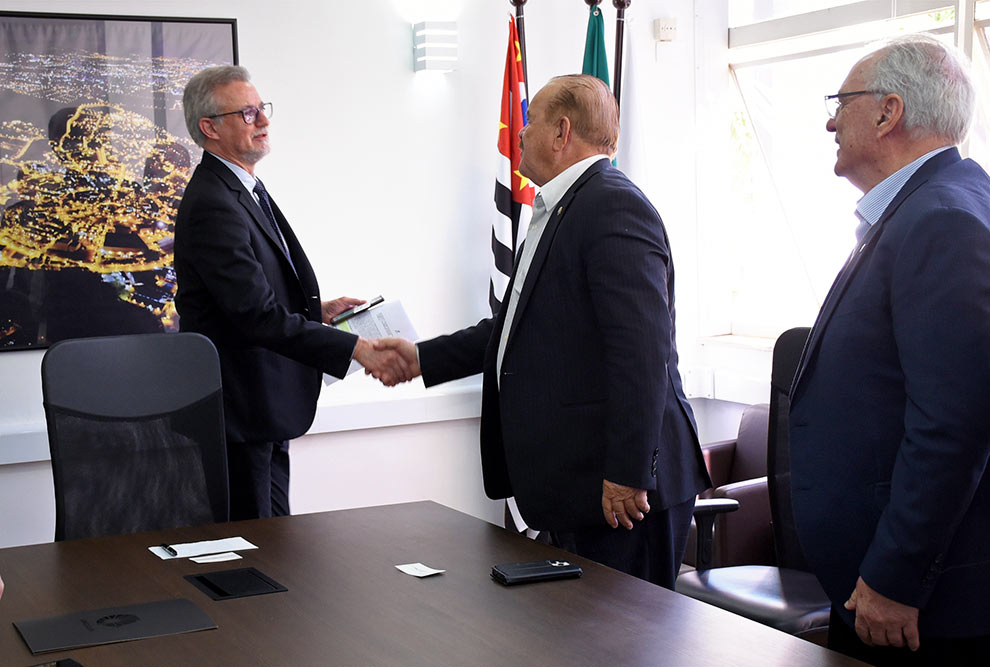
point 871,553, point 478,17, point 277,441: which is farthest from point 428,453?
point 871,553

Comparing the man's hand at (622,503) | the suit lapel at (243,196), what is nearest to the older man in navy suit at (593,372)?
the man's hand at (622,503)

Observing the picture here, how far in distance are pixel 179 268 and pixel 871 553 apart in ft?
7.23

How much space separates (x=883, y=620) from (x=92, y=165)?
3.32 metres

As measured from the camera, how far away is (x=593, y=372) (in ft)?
8.11

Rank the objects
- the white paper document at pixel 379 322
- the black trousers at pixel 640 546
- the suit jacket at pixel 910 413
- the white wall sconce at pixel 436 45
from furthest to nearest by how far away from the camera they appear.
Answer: the white wall sconce at pixel 436 45 < the white paper document at pixel 379 322 < the black trousers at pixel 640 546 < the suit jacket at pixel 910 413

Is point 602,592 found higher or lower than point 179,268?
lower

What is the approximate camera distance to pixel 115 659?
1648 mm

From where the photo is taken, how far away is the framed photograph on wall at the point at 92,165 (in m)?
3.98

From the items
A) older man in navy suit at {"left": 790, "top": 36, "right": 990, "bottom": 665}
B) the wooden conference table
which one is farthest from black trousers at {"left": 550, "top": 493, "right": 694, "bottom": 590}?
older man in navy suit at {"left": 790, "top": 36, "right": 990, "bottom": 665}

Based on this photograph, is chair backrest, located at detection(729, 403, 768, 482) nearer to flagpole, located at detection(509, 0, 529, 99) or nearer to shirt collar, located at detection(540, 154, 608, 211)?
flagpole, located at detection(509, 0, 529, 99)

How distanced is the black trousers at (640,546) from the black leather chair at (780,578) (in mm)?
560

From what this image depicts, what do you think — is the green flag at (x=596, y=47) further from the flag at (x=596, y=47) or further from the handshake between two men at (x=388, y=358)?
the handshake between two men at (x=388, y=358)

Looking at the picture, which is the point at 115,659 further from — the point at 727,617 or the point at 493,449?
the point at 493,449

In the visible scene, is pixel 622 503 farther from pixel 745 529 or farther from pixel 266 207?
pixel 745 529
